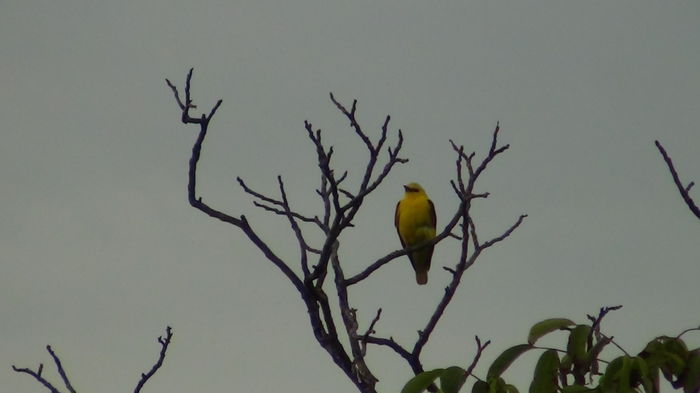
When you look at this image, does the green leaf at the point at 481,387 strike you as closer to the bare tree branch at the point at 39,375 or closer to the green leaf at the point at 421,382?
Answer: the green leaf at the point at 421,382

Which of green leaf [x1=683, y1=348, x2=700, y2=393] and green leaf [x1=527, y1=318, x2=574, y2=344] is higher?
green leaf [x1=527, y1=318, x2=574, y2=344]

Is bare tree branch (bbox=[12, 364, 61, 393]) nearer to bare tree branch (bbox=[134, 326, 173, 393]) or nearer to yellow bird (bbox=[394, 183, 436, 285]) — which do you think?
bare tree branch (bbox=[134, 326, 173, 393])

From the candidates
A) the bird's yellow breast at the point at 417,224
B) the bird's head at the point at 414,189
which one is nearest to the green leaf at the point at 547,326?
the bird's yellow breast at the point at 417,224

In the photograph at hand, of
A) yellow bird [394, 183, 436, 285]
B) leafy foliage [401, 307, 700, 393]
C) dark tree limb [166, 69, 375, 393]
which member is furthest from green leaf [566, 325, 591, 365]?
yellow bird [394, 183, 436, 285]

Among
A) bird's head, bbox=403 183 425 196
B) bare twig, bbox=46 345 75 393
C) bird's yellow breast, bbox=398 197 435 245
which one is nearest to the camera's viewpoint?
bare twig, bbox=46 345 75 393

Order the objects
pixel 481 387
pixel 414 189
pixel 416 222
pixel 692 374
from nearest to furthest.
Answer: pixel 692 374 < pixel 481 387 < pixel 416 222 < pixel 414 189

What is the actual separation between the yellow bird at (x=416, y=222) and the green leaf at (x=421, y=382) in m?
7.48

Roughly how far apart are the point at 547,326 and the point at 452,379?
30cm

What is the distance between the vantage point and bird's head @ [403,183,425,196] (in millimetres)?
10453

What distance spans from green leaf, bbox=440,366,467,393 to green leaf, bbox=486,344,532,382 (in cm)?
6

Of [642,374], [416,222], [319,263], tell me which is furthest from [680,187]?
[416,222]

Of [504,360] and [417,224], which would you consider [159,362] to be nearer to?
[504,360]

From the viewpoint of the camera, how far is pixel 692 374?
2127 millimetres

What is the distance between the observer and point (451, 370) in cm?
222
